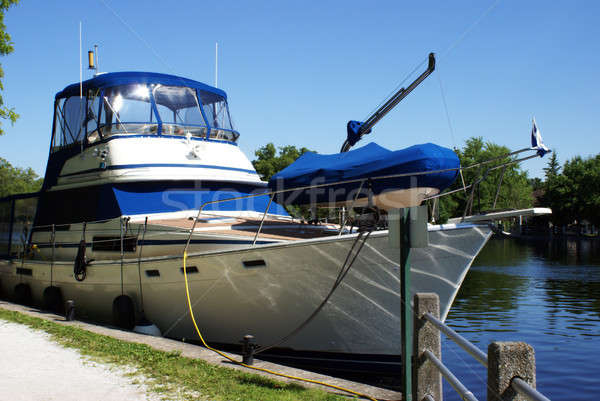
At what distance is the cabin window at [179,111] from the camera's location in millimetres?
11188

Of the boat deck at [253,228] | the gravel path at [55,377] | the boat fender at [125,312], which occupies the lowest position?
the gravel path at [55,377]

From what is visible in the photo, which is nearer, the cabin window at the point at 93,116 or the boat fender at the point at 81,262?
the boat fender at the point at 81,262

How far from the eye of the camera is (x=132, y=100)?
11000 millimetres

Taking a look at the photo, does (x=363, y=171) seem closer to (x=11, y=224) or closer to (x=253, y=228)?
(x=253, y=228)

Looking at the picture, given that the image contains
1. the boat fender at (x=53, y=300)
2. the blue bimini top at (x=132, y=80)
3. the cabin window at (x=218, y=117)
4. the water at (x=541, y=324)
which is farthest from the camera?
the cabin window at (x=218, y=117)

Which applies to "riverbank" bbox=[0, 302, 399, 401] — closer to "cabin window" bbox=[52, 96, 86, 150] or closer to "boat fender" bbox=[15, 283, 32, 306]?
"boat fender" bbox=[15, 283, 32, 306]

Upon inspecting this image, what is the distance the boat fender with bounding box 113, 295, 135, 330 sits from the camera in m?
9.38

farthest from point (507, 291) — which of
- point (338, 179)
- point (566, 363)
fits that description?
point (338, 179)

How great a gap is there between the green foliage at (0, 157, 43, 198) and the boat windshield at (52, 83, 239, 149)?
65898 mm

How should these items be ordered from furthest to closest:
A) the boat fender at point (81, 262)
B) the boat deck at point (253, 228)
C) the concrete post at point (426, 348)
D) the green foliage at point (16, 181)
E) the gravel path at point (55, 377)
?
the green foliage at point (16, 181) < the boat fender at point (81, 262) < the boat deck at point (253, 228) < the gravel path at point (55, 377) < the concrete post at point (426, 348)

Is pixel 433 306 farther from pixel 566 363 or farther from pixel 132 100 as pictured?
pixel 132 100

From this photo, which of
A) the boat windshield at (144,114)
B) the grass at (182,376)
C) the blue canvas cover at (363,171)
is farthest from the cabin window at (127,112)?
the grass at (182,376)

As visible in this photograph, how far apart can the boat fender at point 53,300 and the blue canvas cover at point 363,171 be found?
6.14 meters

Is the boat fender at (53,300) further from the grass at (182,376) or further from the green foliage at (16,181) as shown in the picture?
the green foliage at (16,181)
